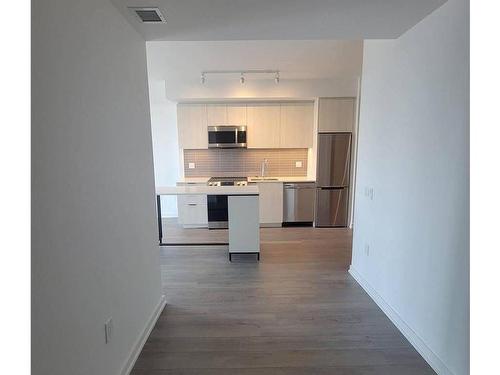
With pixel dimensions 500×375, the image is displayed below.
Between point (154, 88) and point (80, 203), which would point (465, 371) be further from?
point (154, 88)

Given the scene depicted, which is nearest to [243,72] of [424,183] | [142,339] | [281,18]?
[281,18]

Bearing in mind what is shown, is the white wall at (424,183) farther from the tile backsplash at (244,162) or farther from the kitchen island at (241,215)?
the tile backsplash at (244,162)

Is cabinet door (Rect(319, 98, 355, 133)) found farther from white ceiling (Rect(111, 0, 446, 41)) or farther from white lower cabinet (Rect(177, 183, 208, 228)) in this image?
white ceiling (Rect(111, 0, 446, 41))

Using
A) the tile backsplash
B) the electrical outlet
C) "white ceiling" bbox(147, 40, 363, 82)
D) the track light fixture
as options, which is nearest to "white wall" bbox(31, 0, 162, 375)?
the electrical outlet

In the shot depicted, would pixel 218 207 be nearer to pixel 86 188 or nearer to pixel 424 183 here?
pixel 424 183

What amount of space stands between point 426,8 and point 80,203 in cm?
243

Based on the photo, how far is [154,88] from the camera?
5.96 m

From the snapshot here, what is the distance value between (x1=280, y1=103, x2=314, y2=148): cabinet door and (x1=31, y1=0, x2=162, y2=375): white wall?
140 inches

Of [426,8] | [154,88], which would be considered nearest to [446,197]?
[426,8]

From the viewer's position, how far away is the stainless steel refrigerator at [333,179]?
536 cm

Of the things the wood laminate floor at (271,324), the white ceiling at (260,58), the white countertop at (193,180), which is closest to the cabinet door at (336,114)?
the white ceiling at (260,58)

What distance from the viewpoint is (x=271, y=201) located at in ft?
18.2

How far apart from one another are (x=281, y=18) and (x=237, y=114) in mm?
3507

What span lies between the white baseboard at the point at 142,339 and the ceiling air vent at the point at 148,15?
2326mm
